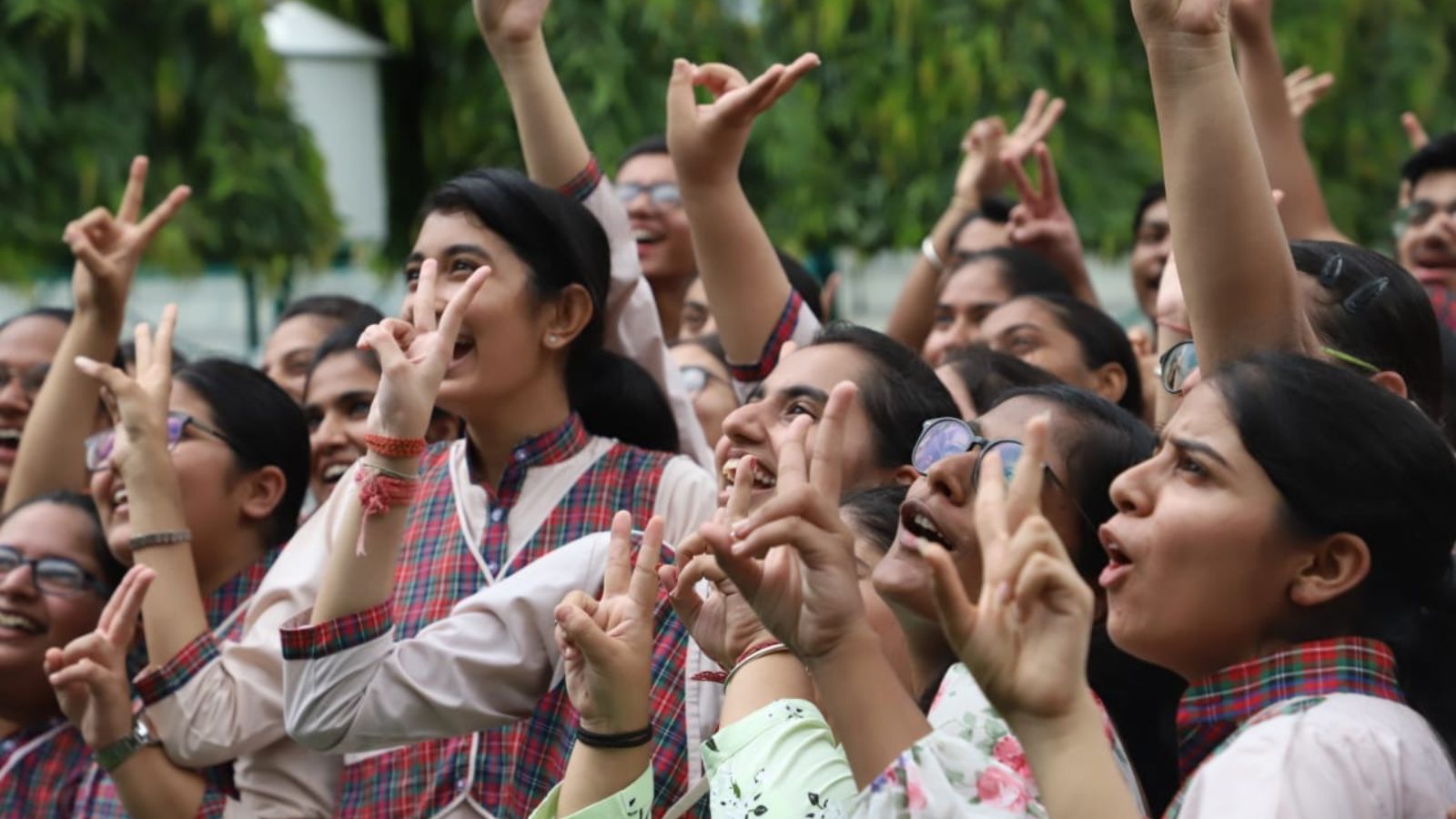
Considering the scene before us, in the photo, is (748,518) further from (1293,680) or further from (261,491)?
(261,491)

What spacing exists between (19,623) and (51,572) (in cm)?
12

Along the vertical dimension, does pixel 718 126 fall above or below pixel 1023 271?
above

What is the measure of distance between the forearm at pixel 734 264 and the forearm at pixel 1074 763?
1.88 metres

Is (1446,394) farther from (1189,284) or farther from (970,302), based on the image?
(970,302)

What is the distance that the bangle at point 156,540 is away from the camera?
3.72 metres

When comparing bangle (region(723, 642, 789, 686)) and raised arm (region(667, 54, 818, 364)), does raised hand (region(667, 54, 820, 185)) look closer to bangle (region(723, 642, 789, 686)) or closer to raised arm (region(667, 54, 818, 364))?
raised arm (region(667, 54, 818, 364))

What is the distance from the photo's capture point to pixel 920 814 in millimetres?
2090

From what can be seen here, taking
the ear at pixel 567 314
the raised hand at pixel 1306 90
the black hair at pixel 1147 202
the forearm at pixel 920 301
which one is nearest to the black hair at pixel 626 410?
the ear at pixel 567 314

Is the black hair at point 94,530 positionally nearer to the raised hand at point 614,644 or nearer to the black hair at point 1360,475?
the raised hand at point 614,644

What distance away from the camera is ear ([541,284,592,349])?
3648 millimetres

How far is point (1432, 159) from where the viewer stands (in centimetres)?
455

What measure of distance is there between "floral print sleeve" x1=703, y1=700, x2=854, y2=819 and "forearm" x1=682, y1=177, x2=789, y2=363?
139cm

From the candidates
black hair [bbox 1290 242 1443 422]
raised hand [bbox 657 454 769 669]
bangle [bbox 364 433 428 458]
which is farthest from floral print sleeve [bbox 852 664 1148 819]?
bangle [bbox 364 433 428 458]

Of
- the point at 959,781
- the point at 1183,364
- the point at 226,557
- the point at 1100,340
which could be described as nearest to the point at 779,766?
the point at 959,781
